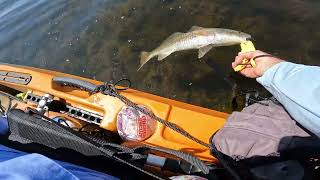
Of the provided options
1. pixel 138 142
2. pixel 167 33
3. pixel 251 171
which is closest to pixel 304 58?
pixel 167 33

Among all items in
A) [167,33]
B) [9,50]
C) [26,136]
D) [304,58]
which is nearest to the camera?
[26,136]

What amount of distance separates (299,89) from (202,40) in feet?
14.0

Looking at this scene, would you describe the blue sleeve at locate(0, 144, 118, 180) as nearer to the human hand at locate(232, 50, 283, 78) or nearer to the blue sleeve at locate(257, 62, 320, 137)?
the blue sleeve at locate(257, 62, 320, 137)

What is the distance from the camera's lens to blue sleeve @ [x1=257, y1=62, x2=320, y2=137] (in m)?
2.28

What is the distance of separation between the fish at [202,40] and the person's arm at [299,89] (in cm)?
361

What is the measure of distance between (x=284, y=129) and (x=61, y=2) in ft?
30.3

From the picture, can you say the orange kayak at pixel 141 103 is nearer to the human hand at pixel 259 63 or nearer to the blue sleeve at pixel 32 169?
the human hand at pixel 259 63

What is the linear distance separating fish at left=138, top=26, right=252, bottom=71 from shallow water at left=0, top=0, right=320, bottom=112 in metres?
0.46

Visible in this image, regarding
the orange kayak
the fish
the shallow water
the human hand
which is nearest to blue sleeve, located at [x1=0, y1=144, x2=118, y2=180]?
the human hand

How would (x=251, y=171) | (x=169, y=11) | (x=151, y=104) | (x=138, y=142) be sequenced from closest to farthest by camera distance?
(x=251, y=171) < (x=138, y=142) < (x=151, y=104) < (x=169, y=11)

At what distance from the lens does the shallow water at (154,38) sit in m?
6.74

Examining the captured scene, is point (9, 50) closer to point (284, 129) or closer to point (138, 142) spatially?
point (138, 142)

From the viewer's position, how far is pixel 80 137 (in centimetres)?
284

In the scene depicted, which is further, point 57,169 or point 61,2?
point 61,2
